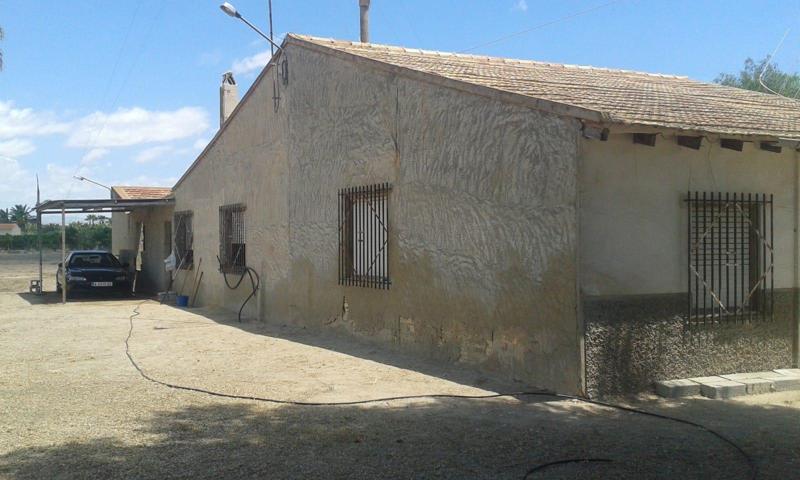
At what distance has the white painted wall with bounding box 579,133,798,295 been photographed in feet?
22.6

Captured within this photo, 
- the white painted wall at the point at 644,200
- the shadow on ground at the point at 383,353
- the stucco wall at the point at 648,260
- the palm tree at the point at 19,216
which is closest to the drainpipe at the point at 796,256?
the stucco wall at the point at 648,260

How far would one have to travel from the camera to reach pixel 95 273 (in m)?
20.6

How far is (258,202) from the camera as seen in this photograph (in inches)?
579

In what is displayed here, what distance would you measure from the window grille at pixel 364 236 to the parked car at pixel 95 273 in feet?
39.6

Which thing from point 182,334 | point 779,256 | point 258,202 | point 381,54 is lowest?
point 182,334

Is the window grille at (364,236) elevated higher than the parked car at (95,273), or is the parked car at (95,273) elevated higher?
the window grille at (364,236)

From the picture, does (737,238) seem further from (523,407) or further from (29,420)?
(29,420)

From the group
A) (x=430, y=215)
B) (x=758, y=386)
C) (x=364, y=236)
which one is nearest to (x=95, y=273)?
(x=364, y=236)

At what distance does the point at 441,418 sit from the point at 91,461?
2934 mm

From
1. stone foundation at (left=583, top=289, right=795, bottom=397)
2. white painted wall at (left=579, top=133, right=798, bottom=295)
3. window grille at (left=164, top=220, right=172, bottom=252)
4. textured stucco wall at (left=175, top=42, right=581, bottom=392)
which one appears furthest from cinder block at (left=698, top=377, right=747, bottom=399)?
window grille at (left=164, top=220, right=172, bottom=252)

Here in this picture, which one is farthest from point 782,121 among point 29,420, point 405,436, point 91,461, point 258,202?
point 258,202

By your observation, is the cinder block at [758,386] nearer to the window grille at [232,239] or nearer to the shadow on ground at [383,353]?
the shadow on ground at [383,353]

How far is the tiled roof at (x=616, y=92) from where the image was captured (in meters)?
7.11

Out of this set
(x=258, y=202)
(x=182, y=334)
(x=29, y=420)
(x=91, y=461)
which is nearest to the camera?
(x=91, y=461)
